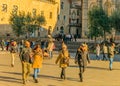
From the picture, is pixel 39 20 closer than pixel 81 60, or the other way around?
pixel 81 60

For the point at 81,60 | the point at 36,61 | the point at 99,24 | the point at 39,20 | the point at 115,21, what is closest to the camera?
the point at 36,61

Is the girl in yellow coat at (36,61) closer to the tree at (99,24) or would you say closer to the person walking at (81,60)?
the person walking at (81,60)

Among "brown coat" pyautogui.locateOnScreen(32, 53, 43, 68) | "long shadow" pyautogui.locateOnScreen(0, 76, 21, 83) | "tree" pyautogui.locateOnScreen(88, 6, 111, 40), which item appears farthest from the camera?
"tree" pyautogui.locateOnScreen(88, 6, 111, 40)

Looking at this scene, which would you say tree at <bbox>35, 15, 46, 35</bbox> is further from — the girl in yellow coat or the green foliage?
the girl in yellow coat

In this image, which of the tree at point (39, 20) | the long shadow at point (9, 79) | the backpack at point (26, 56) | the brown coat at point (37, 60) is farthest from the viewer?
the tree at point (39, 20)

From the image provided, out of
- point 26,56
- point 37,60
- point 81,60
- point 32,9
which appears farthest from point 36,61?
point 32,9

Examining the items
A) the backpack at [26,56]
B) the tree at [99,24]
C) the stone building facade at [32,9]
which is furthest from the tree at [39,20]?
the backpack at [26,56]

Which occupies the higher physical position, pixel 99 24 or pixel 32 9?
pixel 32 9

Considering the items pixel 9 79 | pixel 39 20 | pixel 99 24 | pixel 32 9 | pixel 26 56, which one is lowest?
pixel 9 79

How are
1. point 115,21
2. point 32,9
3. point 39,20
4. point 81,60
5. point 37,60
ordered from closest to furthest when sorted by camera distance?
point 37,60 → point 81,60 → point 115,21 → point 39,20 → point 32,9

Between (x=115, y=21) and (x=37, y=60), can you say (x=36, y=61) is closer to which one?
(x=37, y=60)

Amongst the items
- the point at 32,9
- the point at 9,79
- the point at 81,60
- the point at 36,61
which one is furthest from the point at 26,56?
the point at 32,9

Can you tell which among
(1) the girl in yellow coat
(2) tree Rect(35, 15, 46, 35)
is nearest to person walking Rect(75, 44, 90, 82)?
(1) the girl in yellow coat

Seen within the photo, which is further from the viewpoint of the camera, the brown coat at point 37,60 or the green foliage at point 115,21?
the green foliage at point 115,21
